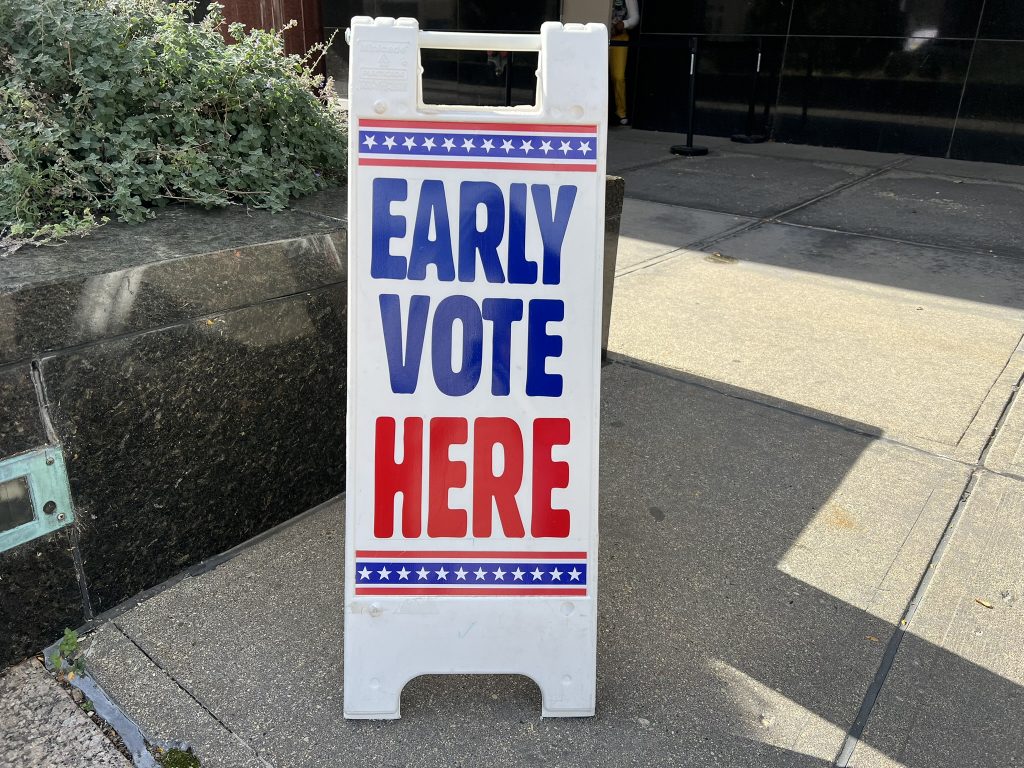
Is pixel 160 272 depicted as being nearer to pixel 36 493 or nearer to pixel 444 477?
pixel 36 493

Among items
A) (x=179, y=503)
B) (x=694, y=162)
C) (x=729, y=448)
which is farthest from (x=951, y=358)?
(x=694, y=162)

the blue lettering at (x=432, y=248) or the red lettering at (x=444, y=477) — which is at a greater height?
the blue lettering at (x=432, y=248)

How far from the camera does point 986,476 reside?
336cm

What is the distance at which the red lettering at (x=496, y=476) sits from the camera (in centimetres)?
211

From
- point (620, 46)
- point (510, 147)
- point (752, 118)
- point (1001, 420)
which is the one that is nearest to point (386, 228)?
point (510, 147)

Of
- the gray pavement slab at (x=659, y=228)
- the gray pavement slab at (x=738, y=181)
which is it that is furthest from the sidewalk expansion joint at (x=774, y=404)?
the gray pavement slab at (x=738, y=181)

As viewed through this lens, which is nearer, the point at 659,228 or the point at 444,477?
the point at 444,477

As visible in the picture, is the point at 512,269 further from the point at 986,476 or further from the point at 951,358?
the point at 951,358

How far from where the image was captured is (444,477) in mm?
2117

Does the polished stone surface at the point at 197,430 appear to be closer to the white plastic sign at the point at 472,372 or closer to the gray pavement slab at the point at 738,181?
the white plastic sign at the point at 472,372

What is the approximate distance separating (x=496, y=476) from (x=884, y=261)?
15.9 feet

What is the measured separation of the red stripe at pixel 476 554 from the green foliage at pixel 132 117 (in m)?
1.32

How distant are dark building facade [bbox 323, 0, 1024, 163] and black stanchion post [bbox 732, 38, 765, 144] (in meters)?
0.03

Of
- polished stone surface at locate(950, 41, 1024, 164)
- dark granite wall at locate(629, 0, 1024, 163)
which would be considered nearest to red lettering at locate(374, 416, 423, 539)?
dark granite wall at locate(629, 0, 1024, 163)
